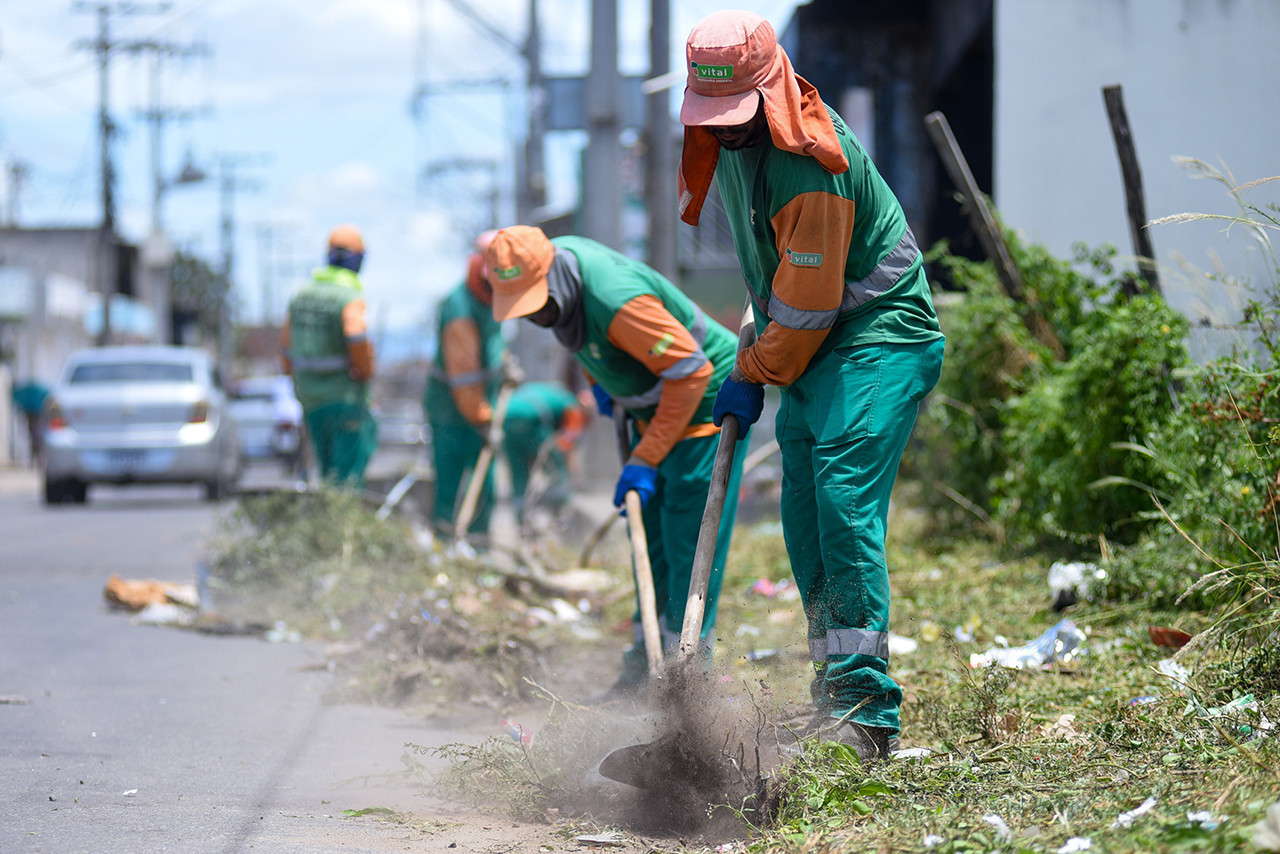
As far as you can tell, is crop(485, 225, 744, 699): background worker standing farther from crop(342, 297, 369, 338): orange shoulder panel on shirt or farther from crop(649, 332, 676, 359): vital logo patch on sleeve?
crop(342, 297, 369, 338): orange shoulder panel on shirt

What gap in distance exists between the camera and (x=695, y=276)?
17.0m

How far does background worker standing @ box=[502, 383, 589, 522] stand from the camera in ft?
28.6

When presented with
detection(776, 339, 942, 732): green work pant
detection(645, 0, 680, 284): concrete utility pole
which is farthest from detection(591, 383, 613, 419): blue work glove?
detection(645, 0, 680, 284): concrete utility pole

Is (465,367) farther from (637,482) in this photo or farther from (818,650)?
(818,650)

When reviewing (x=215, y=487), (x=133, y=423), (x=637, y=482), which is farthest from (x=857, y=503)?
(x=215, y=487)

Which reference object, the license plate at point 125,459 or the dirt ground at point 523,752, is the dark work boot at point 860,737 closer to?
the dirt ground at point 523,752

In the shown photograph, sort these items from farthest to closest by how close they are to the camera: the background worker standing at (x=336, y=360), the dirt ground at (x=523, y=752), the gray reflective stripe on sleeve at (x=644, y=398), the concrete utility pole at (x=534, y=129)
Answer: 1. the concrete utility pole at (x=534, y=129)
2. the background worker standing at (x=336, y=360)
3. the gray reflective stripe on sleeve at (x=644, y=398)
4. the dirt ground at (x=523, y=752)

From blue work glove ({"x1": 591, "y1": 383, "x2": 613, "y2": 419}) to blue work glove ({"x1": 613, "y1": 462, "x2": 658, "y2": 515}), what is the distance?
1.75ft

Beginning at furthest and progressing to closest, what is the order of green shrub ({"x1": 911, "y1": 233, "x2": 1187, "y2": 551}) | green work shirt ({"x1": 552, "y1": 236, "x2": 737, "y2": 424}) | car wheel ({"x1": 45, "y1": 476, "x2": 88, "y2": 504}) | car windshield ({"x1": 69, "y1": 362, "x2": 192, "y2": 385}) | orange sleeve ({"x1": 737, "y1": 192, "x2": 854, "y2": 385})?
car wheel ({"x1": 45, "y1": 476, "x2": 88, "y2": 504}) → car windshield ({"x1": 69, "y1": 362, "x2": 192, "y2": 385}) → green shrub ({"x1": 911, "y1": 233, "x2": 1187, "y2": 551}) → green work shirt ({"x1": 552, "y1": 236, "x2": 737, "y2": 424}) → orange sleeve ({"x1": 737, "y1": 192, "x2": 854, "y2": 385})

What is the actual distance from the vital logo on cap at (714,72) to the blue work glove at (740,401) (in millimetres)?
855

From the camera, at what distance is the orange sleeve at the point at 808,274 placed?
314 centimetres

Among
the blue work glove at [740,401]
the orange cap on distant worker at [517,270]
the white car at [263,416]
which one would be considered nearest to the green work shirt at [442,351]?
the orange cap on distant worker at [517,270]

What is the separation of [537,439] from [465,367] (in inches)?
54.9

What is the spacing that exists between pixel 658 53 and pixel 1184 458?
787 centimetres
